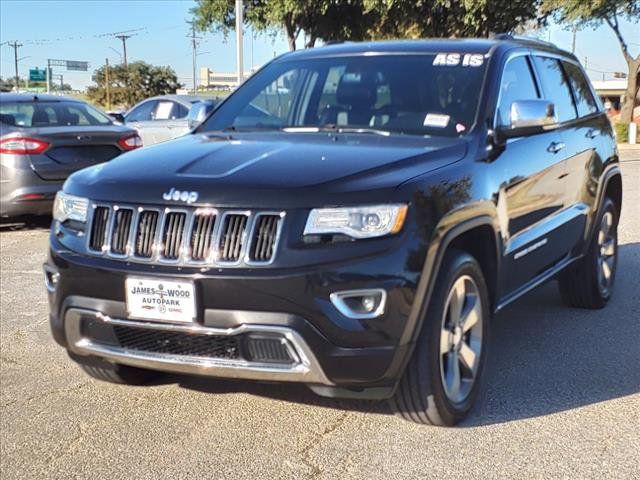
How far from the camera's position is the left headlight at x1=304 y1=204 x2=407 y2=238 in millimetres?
3361

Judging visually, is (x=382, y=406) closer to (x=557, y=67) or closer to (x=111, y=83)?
(x=557, y=67)

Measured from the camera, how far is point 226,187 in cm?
349

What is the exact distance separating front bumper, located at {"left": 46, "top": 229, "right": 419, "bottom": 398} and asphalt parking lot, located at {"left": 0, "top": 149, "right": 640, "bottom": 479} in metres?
0.38

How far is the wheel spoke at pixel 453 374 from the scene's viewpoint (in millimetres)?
3902

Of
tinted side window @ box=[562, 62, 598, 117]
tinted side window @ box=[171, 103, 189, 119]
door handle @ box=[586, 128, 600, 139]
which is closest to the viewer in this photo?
door handle @ box=[586, 128, 600, 139]

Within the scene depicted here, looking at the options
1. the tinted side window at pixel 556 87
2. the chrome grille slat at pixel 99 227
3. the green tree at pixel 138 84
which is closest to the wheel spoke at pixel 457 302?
the chrome grille slat at pixel 99 227

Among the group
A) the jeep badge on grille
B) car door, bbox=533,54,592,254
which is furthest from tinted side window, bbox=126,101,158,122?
the jeep badge on grille

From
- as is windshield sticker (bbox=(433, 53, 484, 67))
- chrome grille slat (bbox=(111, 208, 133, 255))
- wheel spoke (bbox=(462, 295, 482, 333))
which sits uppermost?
as is windshield sticker (bbox=(433, 53, 484, 67))

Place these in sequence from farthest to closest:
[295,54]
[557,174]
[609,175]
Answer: [609,175] < [295,54] < [557,174]

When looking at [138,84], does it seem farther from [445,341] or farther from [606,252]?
[445,341]

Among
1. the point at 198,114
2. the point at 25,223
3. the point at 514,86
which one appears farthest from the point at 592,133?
the point at 25,223

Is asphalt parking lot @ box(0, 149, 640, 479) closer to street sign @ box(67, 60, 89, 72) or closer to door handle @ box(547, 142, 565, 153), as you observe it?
door handle @ box(547, 142, 565, 153)

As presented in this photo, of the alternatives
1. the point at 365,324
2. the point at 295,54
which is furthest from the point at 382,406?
the point at 295,54

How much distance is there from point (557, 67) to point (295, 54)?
6.02ft
